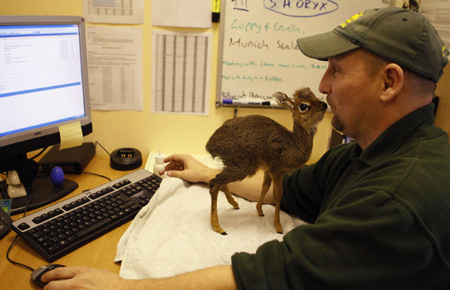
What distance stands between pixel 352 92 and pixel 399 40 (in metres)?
0.14

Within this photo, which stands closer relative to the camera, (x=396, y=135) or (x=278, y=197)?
(x=396, y=135)

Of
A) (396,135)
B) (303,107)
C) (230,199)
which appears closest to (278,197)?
(230,199)

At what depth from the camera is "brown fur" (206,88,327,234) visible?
0.98 m

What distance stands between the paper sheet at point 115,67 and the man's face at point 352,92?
87 centimetres

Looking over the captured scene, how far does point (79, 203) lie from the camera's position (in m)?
1.09

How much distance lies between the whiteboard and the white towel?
1.63 feet

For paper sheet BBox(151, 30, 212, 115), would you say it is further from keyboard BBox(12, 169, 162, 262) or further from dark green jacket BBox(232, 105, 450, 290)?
dark green jacket BBox(232, 105, 450, 290)

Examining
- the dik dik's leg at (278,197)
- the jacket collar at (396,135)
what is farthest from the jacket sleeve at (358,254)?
the dik dik's leg at (278,197)

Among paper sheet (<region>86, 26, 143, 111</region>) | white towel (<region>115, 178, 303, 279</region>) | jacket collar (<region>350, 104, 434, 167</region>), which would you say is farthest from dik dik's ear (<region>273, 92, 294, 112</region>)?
paper sheet (<region>86, 26, 143, 111</region>)

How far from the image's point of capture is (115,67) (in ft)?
4.81

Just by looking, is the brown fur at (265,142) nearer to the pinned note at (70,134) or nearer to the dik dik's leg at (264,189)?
the dik dik's leg at (264,189)

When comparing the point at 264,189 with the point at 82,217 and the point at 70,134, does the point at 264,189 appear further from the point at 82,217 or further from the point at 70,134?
the point at 70,134

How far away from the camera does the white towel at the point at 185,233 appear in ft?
3.00

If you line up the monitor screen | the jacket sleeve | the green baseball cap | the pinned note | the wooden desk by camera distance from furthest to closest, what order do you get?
the pinned note, the monitor screen, the wooden desk, the green baseball cap, the jacket sleeve
